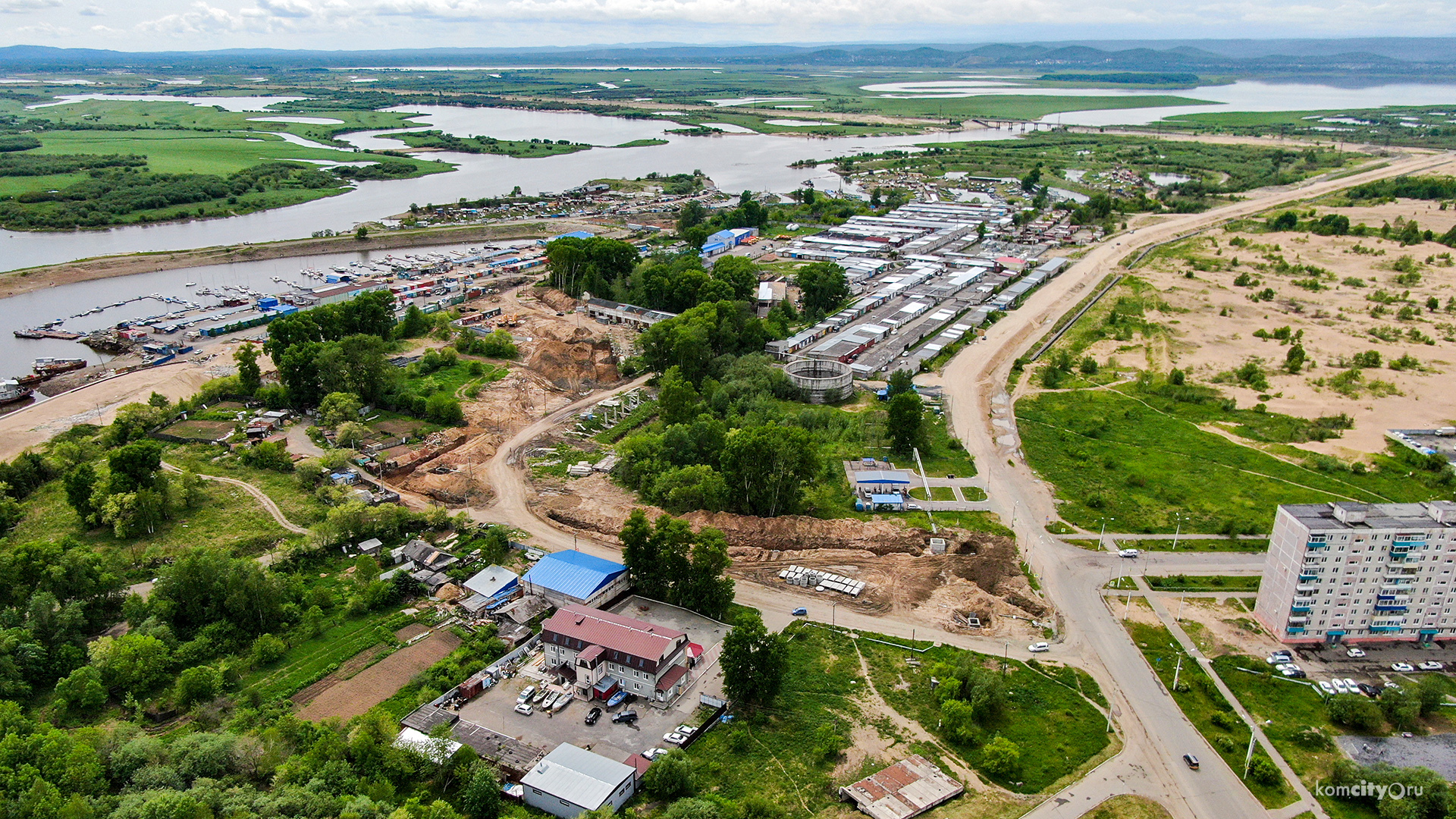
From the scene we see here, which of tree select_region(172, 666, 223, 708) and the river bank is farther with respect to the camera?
the river bank

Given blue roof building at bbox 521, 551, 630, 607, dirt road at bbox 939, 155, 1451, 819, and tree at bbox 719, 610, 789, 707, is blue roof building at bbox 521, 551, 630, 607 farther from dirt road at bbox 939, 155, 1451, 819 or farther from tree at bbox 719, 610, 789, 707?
dirt road at bbox 939, 155, 1451, 819

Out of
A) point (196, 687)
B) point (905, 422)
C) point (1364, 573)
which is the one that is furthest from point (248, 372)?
point (1364, 573)

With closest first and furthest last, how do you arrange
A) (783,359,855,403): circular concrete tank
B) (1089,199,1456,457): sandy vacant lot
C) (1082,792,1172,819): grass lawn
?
1. (1082,792,1172,819): grass lawn
2. (1089,199,1456,457): sandy vacant lot
3. (783,359,855,403): circular concrete tank

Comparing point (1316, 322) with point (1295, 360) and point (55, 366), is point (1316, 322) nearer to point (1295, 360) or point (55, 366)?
point (1295, 360)

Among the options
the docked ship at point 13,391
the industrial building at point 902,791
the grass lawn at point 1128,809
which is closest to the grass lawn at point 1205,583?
the grass lawn at point 1128,809

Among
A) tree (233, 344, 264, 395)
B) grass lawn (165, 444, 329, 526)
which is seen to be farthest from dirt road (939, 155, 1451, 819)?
tree (233, 344, 264, 395)

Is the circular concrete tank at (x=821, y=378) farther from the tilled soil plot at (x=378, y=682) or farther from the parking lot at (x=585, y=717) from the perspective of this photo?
the tilled soil plot at (x=378, y=682)

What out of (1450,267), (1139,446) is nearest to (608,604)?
(1139,446)
